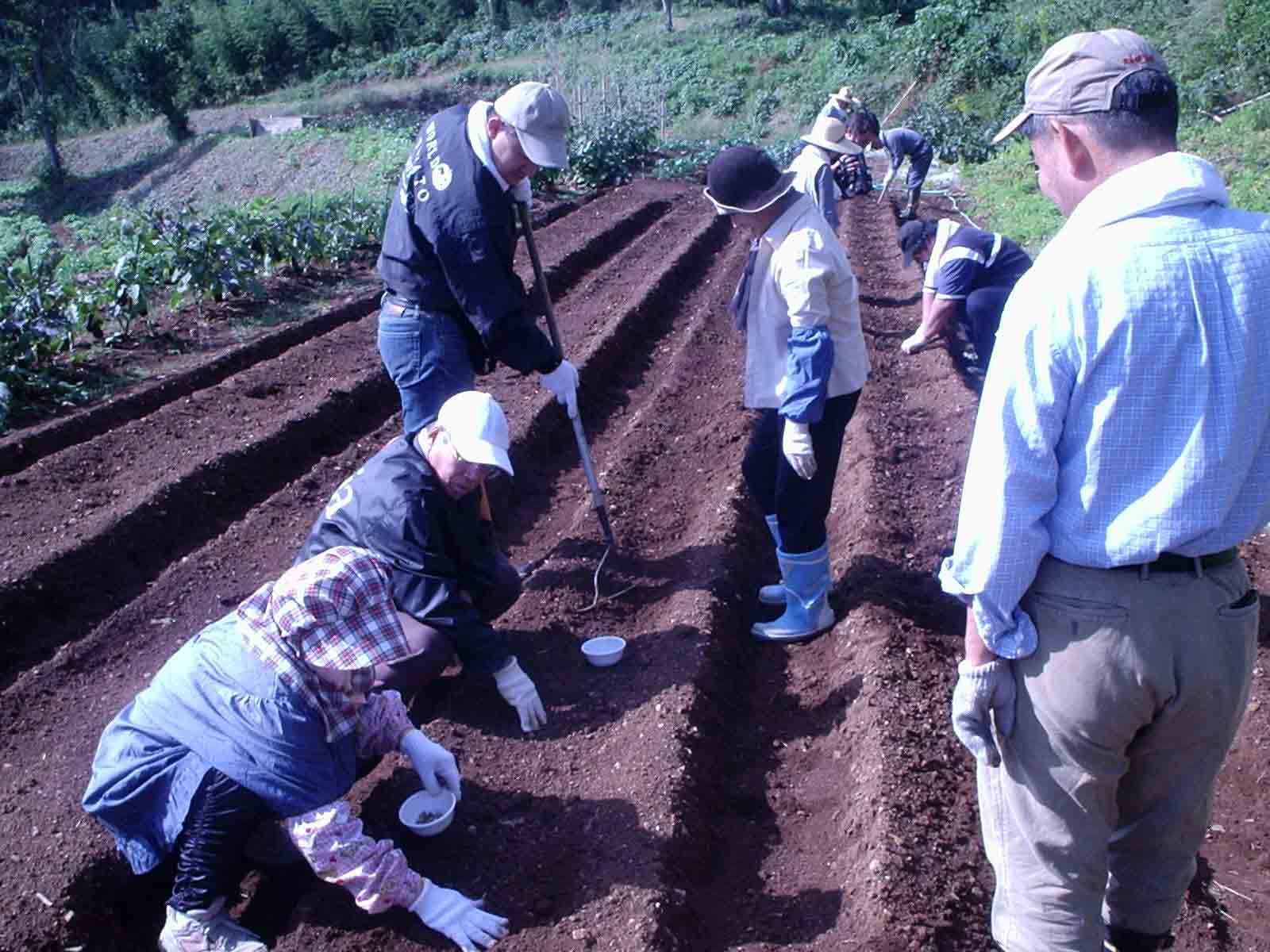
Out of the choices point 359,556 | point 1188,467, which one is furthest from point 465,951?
point 1188,467

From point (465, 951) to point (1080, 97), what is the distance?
7.96 ft

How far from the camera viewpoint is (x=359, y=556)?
2.89 m

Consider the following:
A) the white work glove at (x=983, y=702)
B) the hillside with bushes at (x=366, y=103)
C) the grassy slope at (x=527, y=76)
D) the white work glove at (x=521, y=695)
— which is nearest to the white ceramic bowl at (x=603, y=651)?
the white work glove at (x=521, y=695)

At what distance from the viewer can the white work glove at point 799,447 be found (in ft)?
12.4

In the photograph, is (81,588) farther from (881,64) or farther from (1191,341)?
(881,64)

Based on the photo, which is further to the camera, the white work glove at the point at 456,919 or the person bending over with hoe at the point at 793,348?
the person bending over with hoe at the point at 793,348

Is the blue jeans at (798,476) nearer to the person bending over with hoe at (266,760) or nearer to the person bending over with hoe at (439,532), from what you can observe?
the person bending over with hoe at (439,532)

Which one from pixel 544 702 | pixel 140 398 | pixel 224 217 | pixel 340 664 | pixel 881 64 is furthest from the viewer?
pixel 881 64

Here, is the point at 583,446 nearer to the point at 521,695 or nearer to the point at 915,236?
the point at 521,695

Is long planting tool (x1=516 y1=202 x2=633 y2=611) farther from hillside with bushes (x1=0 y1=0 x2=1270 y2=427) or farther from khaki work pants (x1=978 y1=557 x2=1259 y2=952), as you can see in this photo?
hillside with bushes (x1=0 y1=0 x2=1270 y2=427)

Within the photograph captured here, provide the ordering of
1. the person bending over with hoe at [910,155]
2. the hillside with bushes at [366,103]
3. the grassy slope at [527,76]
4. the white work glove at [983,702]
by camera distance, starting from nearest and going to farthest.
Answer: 1. the white work glove at [983,702]
2. the hillside with bushes at [366,103]
3. the person bending over with hoe at [910,155]
4. the grassy slope at [527,76]

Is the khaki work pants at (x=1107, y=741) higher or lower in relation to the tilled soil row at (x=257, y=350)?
higher

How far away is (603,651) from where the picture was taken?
4.25 metres

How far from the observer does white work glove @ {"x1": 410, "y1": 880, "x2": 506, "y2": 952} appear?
2.90m
